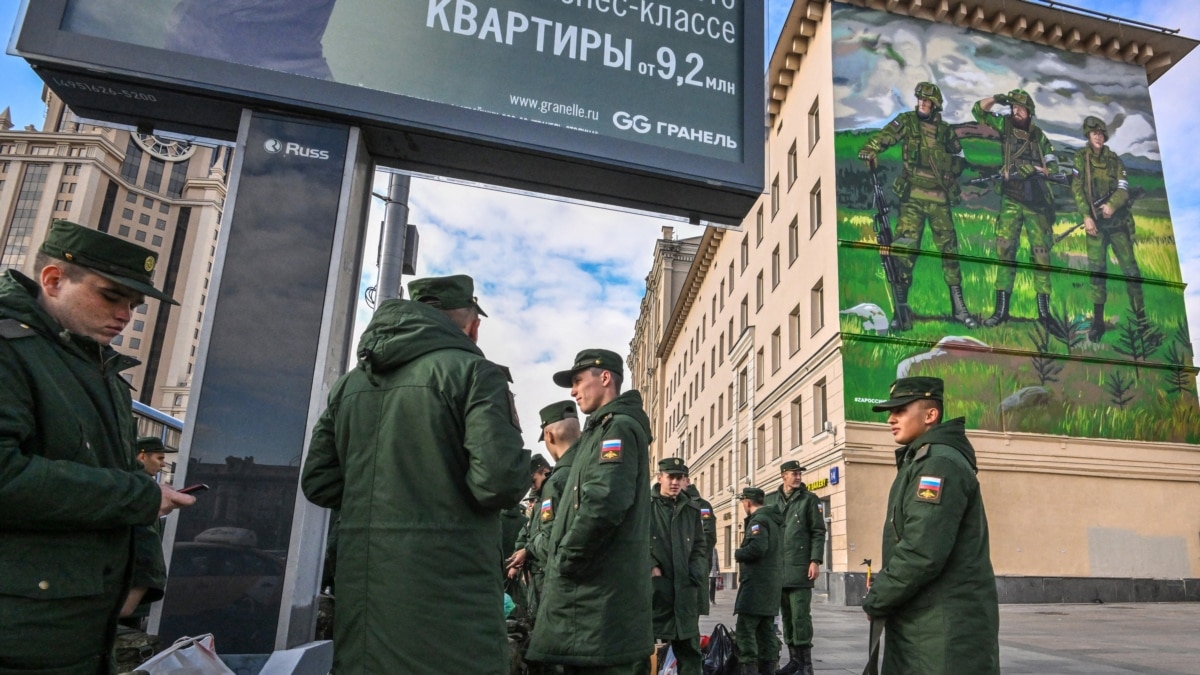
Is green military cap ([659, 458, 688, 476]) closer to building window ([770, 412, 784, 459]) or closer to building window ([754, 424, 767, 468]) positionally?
building window ([770, 412, 784, 459])

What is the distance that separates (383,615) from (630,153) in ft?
10.8

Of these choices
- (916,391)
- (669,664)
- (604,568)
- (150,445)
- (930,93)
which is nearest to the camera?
(604,568)

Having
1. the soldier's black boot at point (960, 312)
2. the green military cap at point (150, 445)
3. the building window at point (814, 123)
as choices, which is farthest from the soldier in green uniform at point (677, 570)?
the building window at point (814, 123)

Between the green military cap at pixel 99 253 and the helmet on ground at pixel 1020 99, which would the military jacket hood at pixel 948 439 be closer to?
the green military cap at pixel 99 253

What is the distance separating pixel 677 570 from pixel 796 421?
2054 cm

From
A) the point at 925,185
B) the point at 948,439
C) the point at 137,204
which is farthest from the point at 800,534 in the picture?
the point at 137,204

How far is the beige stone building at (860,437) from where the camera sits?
20359 mm

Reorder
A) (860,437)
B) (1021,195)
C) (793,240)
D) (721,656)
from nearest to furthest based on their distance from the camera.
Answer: (721,656)
(860,437)
(1021,195)
(793,240)

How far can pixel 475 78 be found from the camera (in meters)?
4.70

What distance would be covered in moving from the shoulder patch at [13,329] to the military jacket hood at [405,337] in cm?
93

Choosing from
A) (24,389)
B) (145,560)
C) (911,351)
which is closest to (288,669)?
(145,560)

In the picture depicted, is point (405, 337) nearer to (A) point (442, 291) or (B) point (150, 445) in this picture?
(A) point (442, 291)

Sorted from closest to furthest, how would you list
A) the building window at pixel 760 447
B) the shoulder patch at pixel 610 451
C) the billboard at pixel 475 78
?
the shoulder patch at pixel 610 451 → the billboard at pixel 475 78 → the building window at pixel 760 447

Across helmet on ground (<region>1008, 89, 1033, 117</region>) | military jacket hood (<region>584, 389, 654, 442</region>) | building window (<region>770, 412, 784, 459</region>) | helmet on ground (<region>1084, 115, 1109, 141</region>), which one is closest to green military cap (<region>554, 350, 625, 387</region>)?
military jacket hood (<region>584, 389, 654, 442</region>)
